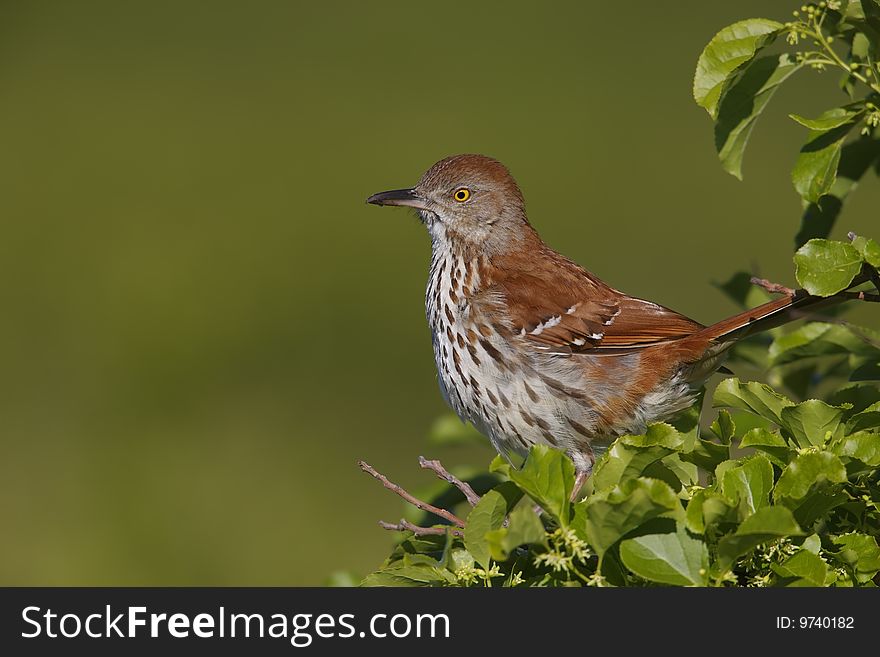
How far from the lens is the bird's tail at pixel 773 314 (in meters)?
2.62

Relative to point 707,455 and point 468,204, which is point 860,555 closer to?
point 707,455

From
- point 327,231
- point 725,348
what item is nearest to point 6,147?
point 327,231

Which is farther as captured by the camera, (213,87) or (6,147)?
(213,87)

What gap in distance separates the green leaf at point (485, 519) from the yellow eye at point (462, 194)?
7.64ft

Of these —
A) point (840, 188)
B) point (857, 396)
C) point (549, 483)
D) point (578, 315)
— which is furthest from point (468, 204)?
point (549, 483)

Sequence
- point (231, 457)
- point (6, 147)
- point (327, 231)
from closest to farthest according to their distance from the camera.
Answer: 1. point (231, 457)
2. point (327, 231)
3. point (6, 147)

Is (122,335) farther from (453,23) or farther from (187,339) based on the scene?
(453,23)

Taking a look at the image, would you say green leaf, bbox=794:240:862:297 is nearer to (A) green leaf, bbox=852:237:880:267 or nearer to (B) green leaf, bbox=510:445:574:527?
(A) green leaf, bbox=852:237:880:267

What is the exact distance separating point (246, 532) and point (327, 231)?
4.22 metres

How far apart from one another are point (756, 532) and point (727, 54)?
128cm

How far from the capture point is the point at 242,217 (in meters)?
11.3

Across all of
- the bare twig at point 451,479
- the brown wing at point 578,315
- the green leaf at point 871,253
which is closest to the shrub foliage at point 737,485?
the green leaf at point 871,253

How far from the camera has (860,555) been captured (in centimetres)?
205

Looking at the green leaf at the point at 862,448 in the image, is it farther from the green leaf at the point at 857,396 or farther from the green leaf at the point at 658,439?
the green leaf at the point at 857,396
